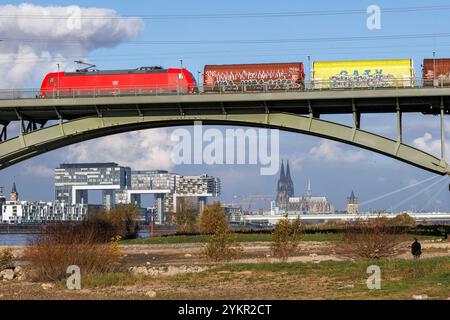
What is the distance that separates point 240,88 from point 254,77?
133cm

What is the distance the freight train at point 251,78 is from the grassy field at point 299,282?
19.5 m

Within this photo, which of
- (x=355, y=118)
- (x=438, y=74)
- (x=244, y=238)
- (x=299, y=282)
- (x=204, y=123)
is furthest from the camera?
(x=244, y=238)

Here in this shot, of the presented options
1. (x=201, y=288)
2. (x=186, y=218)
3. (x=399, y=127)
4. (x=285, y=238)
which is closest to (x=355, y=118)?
(x=399, y=127)

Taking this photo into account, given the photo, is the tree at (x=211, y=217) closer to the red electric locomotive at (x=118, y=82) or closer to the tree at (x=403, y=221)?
the tree at (x=403, y=221)

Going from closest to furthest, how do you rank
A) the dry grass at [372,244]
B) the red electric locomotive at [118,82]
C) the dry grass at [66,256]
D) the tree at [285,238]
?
the dry grass at [66,256], the dry grass at [372,244], the tree at [285,238], the red electric locomotive at [118,82]

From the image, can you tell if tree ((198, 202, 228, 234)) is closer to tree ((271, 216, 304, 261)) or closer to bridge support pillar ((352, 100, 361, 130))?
bridge support pillar ((352, 100, 361, 130))

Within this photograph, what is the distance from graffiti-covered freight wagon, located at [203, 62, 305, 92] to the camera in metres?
51.9

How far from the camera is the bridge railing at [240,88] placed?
4950cm

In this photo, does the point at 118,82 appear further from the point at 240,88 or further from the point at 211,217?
the point at 211,217

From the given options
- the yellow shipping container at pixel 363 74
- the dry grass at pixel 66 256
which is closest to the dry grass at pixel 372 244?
the yellow shipping container at pixel 363 74

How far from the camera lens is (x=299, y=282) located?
28.4 m

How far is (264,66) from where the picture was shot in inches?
2056
